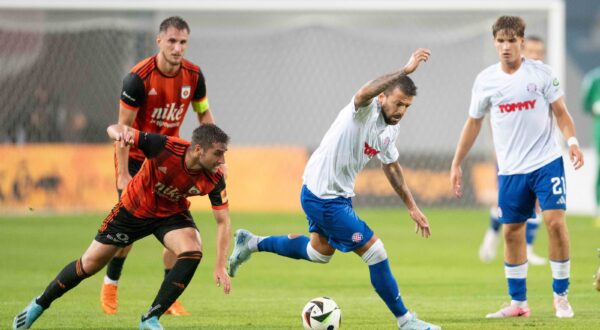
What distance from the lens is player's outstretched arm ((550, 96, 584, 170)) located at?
8695 millimetres

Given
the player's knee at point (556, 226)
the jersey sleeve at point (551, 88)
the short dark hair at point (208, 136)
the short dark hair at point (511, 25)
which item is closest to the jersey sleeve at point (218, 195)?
the short dark hair at point (208, 136)

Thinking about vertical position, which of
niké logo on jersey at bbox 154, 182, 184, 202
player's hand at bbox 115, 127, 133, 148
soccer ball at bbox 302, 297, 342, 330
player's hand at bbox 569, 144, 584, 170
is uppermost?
player's hand at bbox 115, 127, 133, 148

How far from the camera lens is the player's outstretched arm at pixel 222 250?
7.64 meters

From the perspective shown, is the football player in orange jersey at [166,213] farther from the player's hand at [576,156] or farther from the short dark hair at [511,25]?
the player's hand at [576,156]

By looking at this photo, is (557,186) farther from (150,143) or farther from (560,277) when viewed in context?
(150,143)

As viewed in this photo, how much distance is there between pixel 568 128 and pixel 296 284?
4181mm

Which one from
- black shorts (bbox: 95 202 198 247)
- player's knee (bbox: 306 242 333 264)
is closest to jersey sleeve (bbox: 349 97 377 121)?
player's knee (bbox: 306 242 333 264)

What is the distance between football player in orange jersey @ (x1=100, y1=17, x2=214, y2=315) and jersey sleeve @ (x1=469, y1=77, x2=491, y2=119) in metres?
2.26

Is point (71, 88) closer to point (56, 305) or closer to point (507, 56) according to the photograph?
point (56, 305)

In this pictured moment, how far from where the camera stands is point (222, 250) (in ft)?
25.6

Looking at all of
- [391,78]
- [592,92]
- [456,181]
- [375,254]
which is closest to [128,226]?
[375,254]

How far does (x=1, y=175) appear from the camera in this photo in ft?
69.4

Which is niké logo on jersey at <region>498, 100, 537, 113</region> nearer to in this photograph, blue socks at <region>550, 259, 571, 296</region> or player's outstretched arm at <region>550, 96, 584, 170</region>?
player's outstretched arm at <region>550, 96, 584, 170</region>

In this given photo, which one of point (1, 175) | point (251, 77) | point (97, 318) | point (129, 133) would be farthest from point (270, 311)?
point (251, 77)
